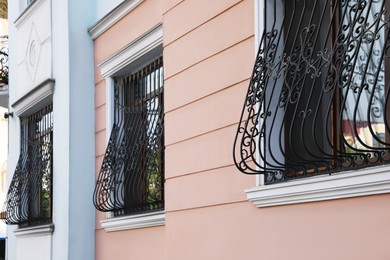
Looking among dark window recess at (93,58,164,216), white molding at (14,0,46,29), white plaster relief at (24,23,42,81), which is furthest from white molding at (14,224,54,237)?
white molding at (14,0,46,29)

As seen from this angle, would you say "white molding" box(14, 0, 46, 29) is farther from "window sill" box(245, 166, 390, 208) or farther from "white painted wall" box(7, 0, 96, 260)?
"window sill" box(245, 166, 390, 208)

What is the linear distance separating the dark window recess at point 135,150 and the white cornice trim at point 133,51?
169 mm

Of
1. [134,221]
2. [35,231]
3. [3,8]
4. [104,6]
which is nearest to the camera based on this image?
[134,221]

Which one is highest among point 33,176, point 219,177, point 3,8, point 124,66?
point 3,8

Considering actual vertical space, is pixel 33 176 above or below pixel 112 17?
below

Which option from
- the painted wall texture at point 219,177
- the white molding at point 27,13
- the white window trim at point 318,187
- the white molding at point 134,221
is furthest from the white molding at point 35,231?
the white window trim at point 318,187

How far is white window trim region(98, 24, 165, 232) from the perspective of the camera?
8250mm

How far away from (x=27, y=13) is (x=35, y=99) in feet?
4.21

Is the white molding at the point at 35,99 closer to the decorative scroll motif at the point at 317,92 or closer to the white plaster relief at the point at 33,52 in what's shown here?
the white plaster relief at the point at 33,52

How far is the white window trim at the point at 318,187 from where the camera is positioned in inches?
177

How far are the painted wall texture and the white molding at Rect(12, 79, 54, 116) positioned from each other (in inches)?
127

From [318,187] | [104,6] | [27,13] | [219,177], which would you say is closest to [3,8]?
[27,13]

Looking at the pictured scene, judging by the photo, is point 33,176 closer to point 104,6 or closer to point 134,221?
point 104,6

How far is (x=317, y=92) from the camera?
18.8ft
